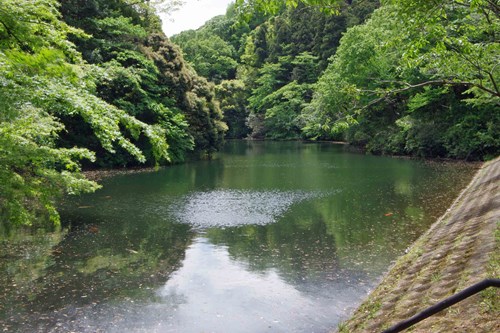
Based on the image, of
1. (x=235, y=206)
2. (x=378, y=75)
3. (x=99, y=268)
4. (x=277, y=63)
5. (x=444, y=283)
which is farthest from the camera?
(x=277, y=63)

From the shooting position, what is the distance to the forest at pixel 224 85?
6.40 meters

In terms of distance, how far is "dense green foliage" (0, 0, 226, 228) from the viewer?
5949 millimetres

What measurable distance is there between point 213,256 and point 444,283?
5.49 meters

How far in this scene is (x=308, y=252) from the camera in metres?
10.0

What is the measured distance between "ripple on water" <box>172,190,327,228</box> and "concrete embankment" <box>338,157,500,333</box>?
5.95 m

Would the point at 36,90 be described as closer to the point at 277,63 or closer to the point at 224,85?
the point at 224,85

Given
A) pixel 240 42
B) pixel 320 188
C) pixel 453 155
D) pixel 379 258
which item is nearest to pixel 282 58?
pixel 240 42

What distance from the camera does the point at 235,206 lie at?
1566 centimetres

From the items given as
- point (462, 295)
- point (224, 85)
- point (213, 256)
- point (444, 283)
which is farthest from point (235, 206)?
point (224, 85)

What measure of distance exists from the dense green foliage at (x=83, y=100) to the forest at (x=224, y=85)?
0.04 metres

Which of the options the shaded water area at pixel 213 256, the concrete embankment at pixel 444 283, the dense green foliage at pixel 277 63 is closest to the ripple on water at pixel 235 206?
the shaded water area at pixel 213 256

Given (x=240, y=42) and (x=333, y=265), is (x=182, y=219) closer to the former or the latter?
(x=333, y=265)

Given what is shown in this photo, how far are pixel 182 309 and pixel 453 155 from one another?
1059 inches

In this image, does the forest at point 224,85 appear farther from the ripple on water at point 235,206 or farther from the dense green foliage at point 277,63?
the ripple on water at point 235,206
